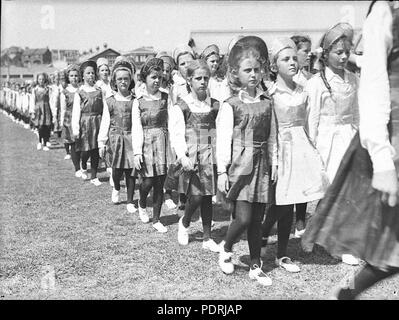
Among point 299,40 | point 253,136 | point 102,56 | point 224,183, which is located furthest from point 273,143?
point 102,56

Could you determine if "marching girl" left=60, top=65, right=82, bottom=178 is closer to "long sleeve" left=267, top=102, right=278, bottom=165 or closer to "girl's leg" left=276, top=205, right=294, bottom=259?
"girl's leg" left=276, top=205, right=294, bottom=259

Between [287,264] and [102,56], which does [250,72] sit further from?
[102,56]

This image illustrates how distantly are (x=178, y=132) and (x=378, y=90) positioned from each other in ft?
7.83

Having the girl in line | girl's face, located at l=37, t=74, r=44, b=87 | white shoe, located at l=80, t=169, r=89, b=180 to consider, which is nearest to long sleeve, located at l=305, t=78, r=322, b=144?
white shoe, located at l=80, t=169, r=89, b=180

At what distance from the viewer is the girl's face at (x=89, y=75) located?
7566mm

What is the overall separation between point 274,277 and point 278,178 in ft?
2.45

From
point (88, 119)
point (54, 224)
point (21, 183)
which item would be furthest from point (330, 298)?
point (21, 183)

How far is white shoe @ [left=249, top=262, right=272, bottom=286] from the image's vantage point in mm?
3461

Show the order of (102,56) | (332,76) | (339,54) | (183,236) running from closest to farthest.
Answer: (339,54), (332,76), (183,236), (102,56)

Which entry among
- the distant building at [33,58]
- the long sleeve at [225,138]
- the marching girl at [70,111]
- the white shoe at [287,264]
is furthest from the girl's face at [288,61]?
the distant building at [33,58]

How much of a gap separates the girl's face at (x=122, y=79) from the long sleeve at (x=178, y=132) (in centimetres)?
152

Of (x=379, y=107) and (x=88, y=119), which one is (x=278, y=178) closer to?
(x=379, y=107)

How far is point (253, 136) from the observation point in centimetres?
354
